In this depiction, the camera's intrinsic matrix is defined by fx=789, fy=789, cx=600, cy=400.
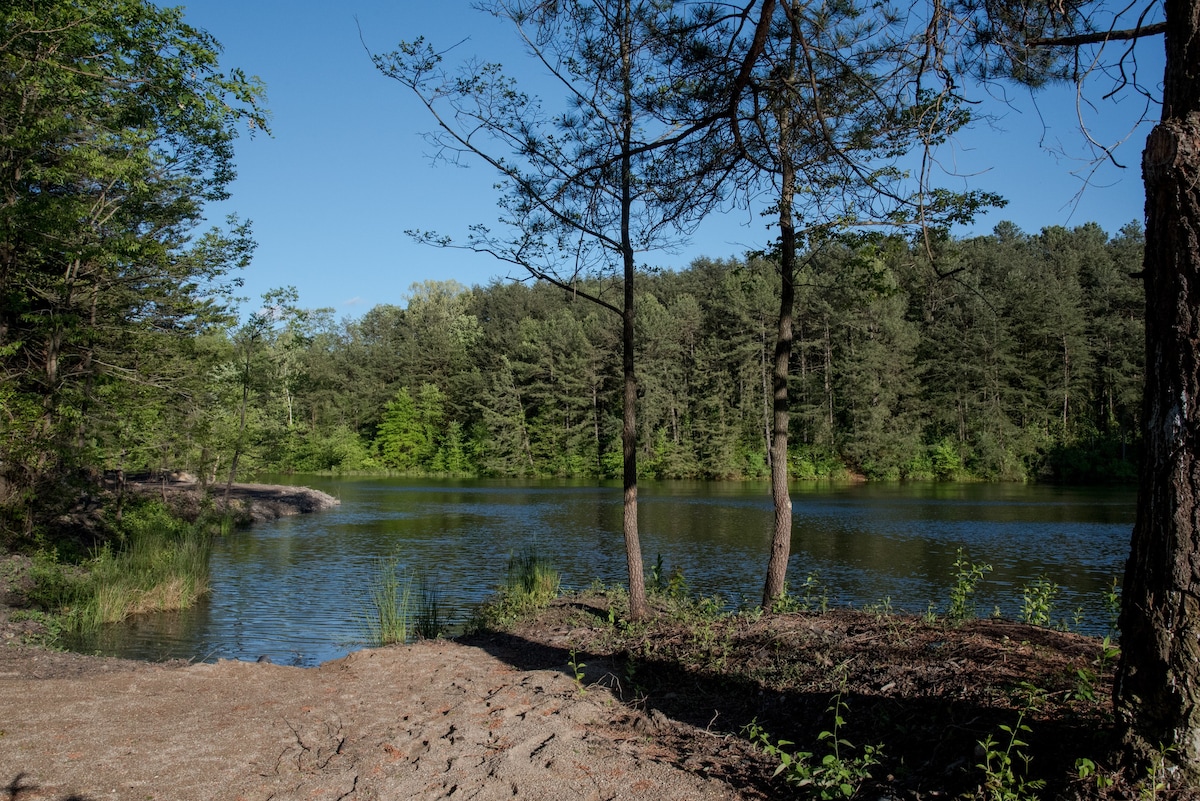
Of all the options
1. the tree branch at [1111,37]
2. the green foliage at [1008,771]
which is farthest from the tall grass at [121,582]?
the tree branch at [1111,37]

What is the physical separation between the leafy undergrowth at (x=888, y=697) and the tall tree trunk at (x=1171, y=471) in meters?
0.21

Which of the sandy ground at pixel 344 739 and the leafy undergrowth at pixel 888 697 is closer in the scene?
the leafy undergrowth at pixel 888 697

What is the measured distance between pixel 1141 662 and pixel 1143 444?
31.4 inches

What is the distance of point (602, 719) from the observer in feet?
14.8

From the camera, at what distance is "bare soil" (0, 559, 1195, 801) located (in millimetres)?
3441

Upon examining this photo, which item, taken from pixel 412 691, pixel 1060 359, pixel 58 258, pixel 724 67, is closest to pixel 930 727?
pixel 412 691

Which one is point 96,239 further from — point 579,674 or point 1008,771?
point 1008,771

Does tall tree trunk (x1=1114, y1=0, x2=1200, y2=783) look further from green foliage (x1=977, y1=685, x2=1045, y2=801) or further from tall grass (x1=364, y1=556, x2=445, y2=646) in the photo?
tall grass (x1=364, y1=556, x2=445, y2=646)

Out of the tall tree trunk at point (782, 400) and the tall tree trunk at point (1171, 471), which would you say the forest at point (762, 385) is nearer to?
the tall tree trunk at point (782, 400)

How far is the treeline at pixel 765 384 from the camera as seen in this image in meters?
41.4

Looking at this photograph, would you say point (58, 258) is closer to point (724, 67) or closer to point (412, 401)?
point (724, 67)

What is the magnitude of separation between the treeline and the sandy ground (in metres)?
22.6

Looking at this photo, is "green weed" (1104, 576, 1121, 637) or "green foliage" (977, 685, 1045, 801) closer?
"green foliage" (977, 685, 1045, 801)

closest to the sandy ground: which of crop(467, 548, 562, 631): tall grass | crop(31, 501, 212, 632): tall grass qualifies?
crop(467, 548, 562, 631): tall grass
